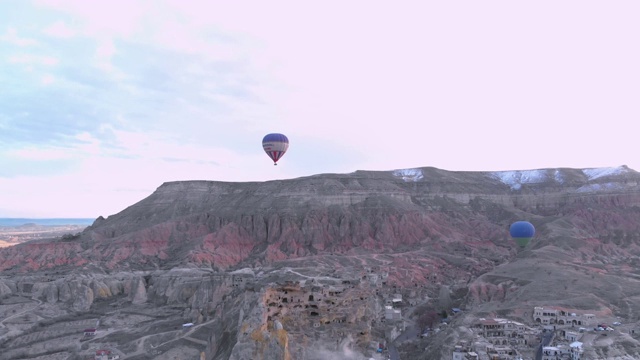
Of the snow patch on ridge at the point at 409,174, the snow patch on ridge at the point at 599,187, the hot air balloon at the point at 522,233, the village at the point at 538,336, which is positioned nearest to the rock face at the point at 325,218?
the snow patch on ridge at the point at 599,187

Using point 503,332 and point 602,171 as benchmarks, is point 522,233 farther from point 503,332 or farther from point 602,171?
point 602,171

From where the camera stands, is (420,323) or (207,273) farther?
(207,273)

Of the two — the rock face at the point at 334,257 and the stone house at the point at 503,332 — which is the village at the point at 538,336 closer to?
the stone house at the point at 503,332

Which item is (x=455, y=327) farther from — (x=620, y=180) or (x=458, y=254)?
(x=620, y=180)

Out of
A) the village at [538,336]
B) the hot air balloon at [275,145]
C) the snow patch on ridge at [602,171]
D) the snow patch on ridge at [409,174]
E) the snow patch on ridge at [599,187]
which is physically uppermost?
the hot air balloon at [275,145]

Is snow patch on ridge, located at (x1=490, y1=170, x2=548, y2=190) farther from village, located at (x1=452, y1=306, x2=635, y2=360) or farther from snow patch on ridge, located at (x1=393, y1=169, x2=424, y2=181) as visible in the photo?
village, located at (x1=452, y1=306, x2=635, y2=360)

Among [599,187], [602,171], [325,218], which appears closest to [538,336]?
[325,218]

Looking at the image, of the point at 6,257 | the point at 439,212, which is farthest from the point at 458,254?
the point at 6,257
